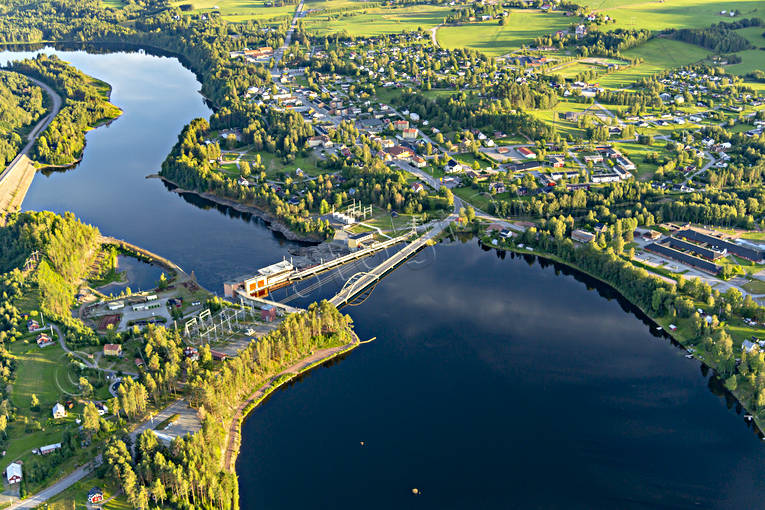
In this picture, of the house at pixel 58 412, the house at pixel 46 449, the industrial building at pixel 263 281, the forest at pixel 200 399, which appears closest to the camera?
the forest at pixel 200 399

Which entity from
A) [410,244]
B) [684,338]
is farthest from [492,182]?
[684,338]

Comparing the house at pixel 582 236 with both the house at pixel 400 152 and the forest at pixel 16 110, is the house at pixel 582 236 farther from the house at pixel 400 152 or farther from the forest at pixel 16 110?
the forest at pixel 16 110

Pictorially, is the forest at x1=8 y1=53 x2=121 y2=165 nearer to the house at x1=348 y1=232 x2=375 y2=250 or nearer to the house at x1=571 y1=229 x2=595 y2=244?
the house at x1=348 y1=232 x2=375 y2=250

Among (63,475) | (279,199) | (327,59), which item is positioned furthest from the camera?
(327,59)

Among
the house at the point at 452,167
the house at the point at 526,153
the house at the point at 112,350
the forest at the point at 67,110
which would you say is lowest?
the house at the point at 112,350

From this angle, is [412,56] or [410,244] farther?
[412,56]

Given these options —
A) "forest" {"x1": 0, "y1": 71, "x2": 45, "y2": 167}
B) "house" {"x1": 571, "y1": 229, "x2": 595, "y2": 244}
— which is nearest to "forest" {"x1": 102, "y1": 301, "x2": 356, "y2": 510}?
"house" {"x1": 571, "y1": 229, "x2": 595, "y2": 244}

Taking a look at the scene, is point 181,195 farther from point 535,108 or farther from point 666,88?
point 666,88

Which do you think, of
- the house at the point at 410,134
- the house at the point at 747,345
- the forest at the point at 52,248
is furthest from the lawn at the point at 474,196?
the forest at the point at 52,248
